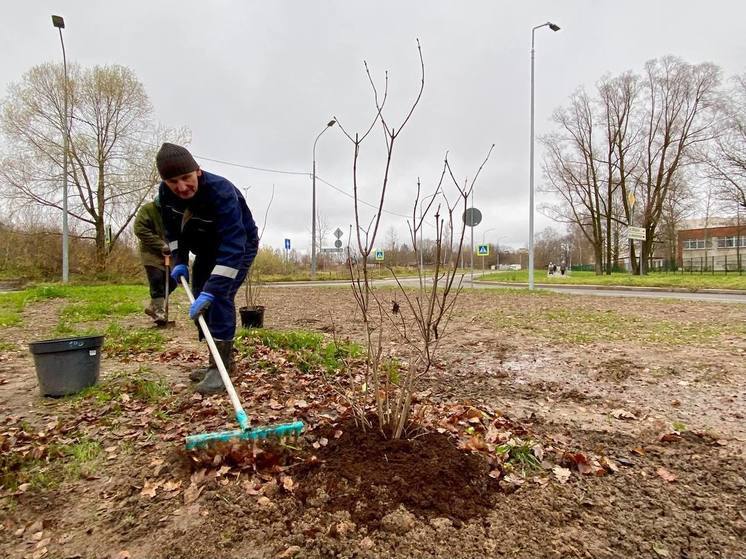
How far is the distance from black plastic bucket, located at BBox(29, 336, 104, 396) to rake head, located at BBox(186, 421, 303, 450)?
146 cm

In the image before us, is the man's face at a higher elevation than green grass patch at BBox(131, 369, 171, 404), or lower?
higher

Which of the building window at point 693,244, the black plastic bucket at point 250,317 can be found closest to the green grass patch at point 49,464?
the black plastic bucket at point 250,317

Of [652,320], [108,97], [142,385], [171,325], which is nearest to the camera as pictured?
[142,385]

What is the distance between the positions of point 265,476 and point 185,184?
6.55 ft

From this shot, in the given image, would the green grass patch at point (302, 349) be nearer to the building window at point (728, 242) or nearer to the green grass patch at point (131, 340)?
the green grass patch at point (131, 340)

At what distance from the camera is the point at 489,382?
361cm

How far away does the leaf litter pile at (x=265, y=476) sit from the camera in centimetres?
160

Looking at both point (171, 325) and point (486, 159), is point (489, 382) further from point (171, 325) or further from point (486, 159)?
point (171, 325)

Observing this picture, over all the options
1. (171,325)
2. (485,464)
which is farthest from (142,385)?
(171,325)

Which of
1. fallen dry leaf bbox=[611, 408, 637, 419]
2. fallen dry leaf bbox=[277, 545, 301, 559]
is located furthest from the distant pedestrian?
fallen dry leaf bbox=[611, 408, 637, 419]

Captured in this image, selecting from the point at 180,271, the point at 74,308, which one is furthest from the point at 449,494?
the point at 74,308

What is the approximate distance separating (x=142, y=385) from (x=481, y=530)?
8.72ft

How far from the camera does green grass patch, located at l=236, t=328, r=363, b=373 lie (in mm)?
3947

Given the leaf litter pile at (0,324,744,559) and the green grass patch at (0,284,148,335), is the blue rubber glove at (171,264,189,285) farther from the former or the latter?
the green grass patch at (0,284,148,335)
